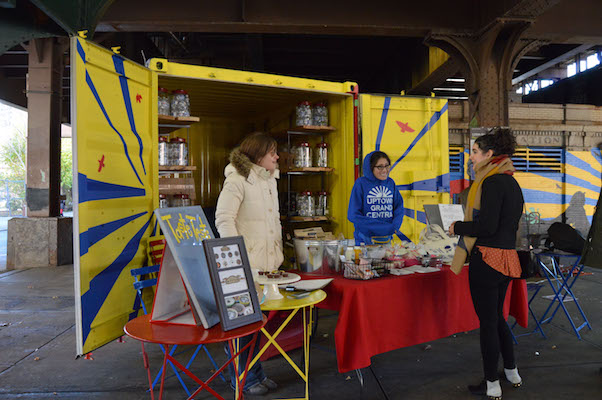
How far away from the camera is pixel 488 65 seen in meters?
6.25

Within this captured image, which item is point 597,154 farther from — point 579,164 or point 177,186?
point 177,186

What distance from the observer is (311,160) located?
5637mm

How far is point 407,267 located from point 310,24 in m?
4.38

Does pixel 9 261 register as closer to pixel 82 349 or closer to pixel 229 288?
pixel 82 349

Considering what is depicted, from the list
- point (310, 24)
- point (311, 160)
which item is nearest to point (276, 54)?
point (310, 24)

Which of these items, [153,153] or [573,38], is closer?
[153,153]

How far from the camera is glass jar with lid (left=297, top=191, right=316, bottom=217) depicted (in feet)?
18.2

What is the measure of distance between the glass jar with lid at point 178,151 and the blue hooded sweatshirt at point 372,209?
182 centimetres

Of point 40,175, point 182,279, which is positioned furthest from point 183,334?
point 40,175

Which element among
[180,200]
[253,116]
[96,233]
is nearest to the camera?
[96,233]

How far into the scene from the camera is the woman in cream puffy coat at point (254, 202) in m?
2.99

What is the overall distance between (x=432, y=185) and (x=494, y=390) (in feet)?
9.65

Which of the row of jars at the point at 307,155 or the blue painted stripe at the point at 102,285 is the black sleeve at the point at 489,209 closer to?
the blue painted stripe at the point at 102,285

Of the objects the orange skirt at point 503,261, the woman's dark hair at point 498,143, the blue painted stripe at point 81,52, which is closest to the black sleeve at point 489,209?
the orange skirt at point 503,261
